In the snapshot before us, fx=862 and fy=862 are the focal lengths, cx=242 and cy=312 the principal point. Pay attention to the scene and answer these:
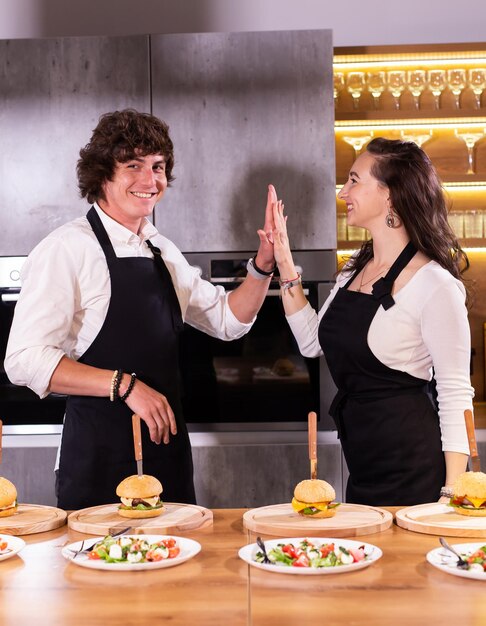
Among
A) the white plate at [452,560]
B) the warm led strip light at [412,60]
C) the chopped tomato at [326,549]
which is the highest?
the warm led strip light at [412,60]

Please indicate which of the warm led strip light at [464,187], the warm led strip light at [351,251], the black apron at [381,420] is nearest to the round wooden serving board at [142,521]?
the black apron at [381,420]

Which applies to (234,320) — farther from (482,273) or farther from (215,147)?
(482,273)

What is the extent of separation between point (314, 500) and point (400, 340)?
64 centimetres

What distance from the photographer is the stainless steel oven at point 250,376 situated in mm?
3424

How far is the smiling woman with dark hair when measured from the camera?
2.13m

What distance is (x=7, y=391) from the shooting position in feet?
11.4

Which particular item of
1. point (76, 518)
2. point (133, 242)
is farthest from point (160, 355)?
point (76, 518)

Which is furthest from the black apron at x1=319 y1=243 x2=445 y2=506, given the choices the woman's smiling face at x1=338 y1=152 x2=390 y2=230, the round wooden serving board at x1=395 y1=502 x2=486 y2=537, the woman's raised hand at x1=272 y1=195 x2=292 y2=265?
the round wooden serving board at x1=395 y1=502 x2=486 y2=537

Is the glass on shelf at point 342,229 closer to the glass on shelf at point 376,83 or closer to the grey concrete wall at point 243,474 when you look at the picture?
the glass on shelf at point 376,83

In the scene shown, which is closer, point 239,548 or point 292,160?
point 239,548

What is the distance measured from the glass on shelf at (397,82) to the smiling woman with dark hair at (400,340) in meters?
1.30

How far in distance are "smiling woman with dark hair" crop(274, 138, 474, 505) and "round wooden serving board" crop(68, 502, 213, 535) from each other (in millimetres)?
637

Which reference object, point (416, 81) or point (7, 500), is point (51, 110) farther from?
point (7, 500)

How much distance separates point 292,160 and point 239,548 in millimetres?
2081
